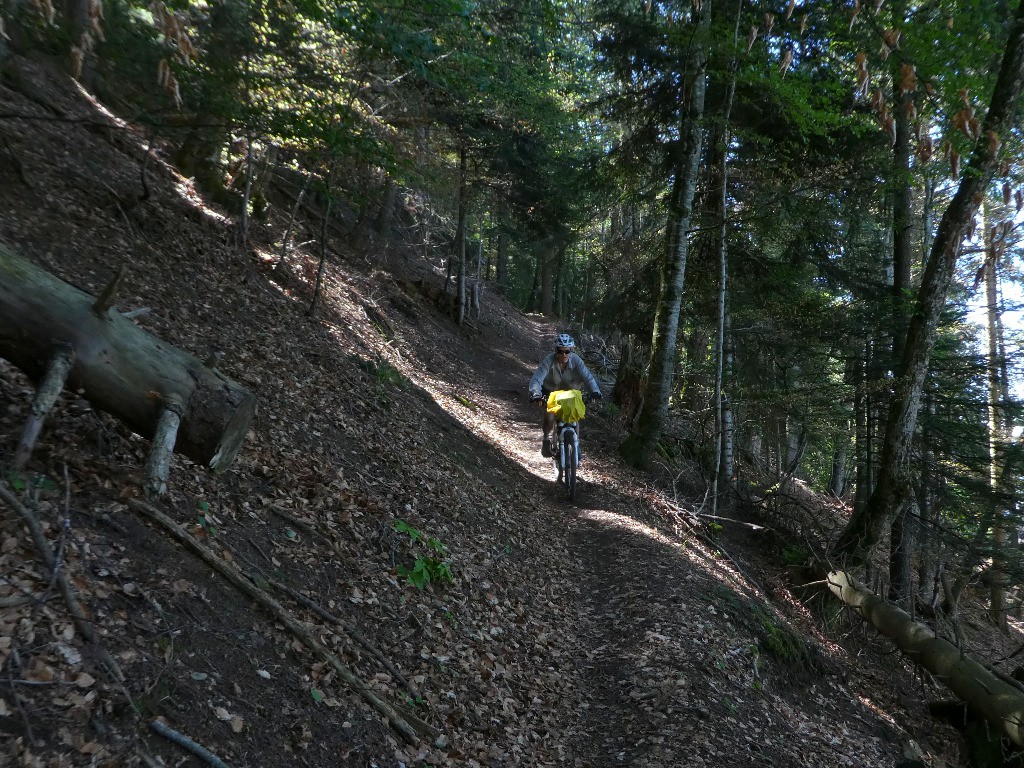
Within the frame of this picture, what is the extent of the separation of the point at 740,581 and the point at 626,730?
15.5ft

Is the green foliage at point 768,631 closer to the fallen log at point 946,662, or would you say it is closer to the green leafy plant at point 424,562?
the fallen log at point 946,662

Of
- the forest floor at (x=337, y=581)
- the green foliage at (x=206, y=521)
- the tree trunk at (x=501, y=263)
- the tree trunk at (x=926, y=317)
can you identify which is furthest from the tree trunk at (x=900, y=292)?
the tree trunk at (x=501, y=263)

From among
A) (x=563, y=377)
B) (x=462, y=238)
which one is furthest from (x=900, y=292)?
(x=462, y=238)

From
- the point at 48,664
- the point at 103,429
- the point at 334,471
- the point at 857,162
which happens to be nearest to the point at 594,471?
the point at 334,471

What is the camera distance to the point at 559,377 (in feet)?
34.6

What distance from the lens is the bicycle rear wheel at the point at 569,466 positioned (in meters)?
10.1

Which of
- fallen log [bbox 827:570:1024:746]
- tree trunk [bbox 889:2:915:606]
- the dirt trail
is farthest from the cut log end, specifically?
tree trunk [bbox 889:2:915:606]

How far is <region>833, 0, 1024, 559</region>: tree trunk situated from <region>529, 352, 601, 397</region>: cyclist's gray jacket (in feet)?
14.2

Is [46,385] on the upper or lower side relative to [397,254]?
lower

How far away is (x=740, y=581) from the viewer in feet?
30.5

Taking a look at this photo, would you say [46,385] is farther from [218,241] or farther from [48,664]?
[218,241]

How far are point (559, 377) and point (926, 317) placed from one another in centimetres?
527

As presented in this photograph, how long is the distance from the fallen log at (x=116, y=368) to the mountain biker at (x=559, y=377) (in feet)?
19.8

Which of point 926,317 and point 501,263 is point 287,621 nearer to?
point 926,317
